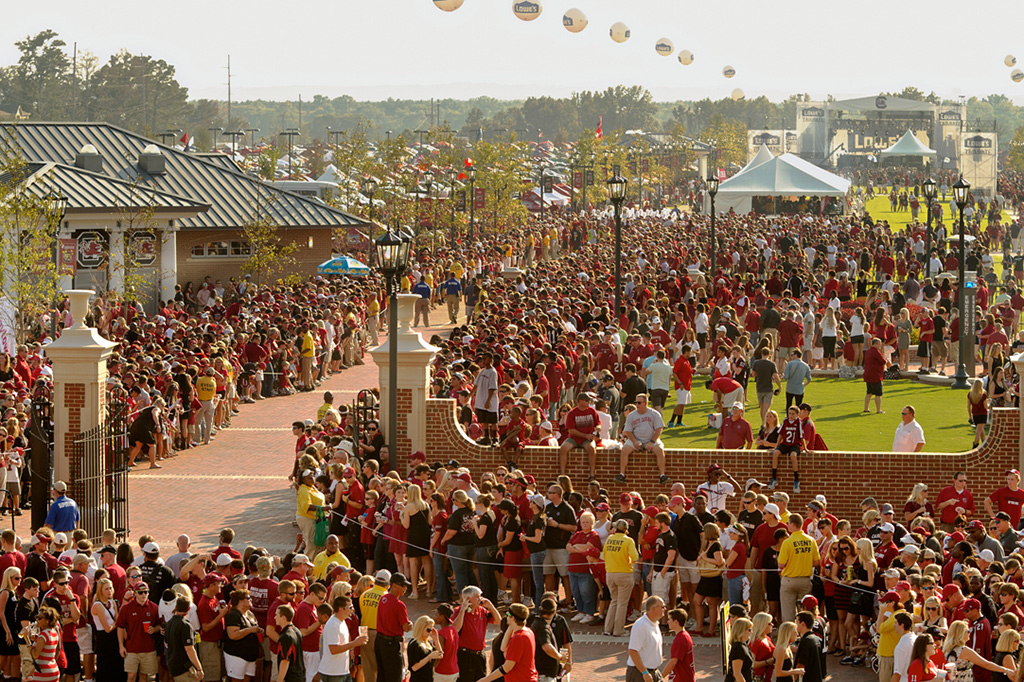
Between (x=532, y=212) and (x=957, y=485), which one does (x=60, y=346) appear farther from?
(x=532, y=212)

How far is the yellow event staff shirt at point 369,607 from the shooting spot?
1277cm

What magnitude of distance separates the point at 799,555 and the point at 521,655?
3.82 meters

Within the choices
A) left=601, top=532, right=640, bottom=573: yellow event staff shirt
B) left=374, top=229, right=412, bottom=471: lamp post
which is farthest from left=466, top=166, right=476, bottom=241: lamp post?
left=601, top=532, right=640, bottom=573: yellow event staff shirt

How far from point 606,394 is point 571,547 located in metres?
7.11

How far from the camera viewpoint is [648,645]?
12.0m

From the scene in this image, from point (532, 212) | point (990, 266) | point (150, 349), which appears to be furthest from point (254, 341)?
point (532, 212)

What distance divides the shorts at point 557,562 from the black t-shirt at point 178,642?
4.40 meters

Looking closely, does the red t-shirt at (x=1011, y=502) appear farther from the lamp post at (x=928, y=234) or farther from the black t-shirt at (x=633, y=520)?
the lamp post at (x=928, y=234)

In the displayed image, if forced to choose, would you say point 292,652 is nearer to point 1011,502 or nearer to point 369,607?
point 369,607

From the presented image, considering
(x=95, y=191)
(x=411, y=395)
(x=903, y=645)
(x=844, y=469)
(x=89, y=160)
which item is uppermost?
(x=89, y=160)

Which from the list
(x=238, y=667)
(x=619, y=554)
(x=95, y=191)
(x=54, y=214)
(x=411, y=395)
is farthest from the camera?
(x=95, y=191)

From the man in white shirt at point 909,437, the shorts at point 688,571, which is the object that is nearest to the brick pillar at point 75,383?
the shorts at point 688,571

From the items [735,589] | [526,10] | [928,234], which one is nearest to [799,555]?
[735,589]

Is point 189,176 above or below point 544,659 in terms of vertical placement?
above
